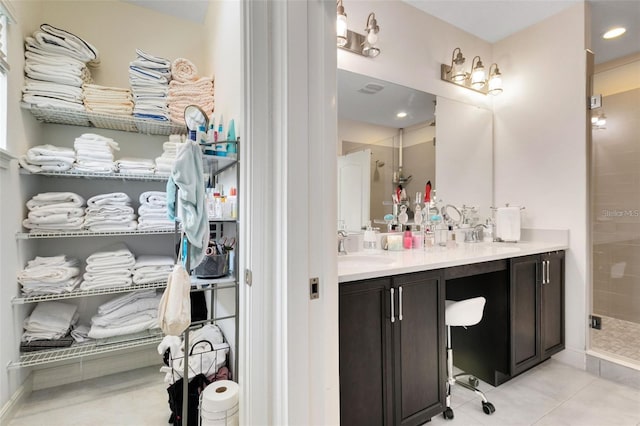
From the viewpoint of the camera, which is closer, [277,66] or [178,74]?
[277,66]

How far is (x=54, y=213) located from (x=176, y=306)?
1.19 metres

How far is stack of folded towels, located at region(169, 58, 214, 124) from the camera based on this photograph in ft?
6.90

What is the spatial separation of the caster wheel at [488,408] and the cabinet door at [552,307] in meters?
0.75

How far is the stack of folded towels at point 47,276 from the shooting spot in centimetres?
172

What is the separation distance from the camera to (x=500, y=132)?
111 inches

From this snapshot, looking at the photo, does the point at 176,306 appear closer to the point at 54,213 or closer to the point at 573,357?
the point at 54,213

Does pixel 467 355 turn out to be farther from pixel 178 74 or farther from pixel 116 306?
pixel 178 74

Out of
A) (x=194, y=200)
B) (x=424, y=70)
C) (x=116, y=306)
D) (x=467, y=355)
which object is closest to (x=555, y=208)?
(x=467, y=355)

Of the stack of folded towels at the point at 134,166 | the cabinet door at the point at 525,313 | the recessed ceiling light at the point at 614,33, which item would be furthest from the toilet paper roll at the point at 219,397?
the recessed ceiling light at the point at 614,33

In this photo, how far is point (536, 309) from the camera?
2.07 m

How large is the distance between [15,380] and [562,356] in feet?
12.2

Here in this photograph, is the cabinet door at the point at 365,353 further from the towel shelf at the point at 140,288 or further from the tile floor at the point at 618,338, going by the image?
the tile floor at the point at 618,338

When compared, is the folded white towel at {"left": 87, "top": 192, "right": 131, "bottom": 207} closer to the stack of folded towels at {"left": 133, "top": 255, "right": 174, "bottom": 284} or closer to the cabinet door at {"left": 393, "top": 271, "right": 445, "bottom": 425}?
the stack of folded towels at {"left": 133, "top": 255, "right": 174, "bottom": 284}

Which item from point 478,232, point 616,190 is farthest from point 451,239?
point 616,190
